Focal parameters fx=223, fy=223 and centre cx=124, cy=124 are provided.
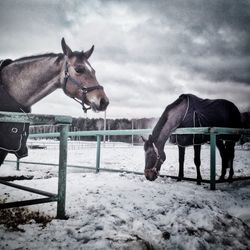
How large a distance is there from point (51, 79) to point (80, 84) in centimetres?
40

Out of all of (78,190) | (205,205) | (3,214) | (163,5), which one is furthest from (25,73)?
(163,5)

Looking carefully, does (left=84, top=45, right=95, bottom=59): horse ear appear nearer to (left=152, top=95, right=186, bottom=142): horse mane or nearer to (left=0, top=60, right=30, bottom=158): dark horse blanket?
(left=0, top=60, right=30, bottom=158): dark horse blanket

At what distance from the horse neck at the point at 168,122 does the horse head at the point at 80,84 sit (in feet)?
8.57

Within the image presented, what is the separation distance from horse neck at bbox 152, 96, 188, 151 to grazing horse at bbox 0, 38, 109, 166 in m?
2.62

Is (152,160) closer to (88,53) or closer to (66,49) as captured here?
(88,53)

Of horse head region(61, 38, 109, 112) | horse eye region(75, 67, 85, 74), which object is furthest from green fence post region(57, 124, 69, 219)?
horse eye region(75, 67, 85, 74)

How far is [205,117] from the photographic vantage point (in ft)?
18.1

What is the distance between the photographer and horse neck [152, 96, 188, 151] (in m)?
5.29

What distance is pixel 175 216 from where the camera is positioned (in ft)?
9.00

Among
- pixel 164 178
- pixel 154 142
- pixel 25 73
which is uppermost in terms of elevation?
pixel 25 73

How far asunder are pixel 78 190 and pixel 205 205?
2.03 meters

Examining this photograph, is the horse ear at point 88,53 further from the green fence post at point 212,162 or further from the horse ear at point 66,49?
the green fence post at point 212,162

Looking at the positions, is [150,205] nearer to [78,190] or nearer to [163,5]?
[78,190]

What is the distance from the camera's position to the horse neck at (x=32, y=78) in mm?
2781
